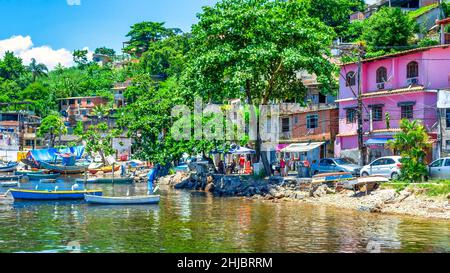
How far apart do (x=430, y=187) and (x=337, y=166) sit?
40.2ft

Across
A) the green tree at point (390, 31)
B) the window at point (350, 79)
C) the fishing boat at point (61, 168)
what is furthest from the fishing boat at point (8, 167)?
the window at point (350, 79)

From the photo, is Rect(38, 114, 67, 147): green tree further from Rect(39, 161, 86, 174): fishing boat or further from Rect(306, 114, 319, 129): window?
Rect(306, 114, 319, 129): window

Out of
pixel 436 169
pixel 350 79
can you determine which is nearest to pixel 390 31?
pixel 350 79

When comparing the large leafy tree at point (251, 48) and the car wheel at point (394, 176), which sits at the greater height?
the large leafy tree at point (251, 48)

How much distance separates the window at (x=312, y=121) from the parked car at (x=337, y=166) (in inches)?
372

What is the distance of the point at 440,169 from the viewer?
36.2 m

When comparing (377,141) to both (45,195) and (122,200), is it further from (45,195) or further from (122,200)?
(45,195)

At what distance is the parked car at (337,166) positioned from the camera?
145ft

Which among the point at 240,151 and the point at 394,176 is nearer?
the point at 394,176

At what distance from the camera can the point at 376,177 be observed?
124 feet

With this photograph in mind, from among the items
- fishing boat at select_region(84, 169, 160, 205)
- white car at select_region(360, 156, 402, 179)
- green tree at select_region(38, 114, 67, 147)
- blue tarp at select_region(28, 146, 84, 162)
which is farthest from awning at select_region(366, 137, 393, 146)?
green tree at select_region(38, 114, 67, 147)

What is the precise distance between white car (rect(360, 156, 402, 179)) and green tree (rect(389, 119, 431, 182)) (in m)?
1.73

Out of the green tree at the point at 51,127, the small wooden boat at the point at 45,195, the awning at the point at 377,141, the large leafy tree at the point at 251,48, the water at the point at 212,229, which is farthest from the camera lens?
the green tree at the point at 51,127

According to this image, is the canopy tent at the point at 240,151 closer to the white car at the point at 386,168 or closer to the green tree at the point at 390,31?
the white car at the point at 386,168
